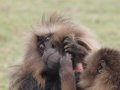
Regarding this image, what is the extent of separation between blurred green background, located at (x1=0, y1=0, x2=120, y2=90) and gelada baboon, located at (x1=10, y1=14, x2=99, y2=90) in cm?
222

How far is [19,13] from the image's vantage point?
15.2 meters

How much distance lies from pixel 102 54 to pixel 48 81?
41.2 inches

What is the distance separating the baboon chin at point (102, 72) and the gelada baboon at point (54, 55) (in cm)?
30

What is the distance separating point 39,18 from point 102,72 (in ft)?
27.9

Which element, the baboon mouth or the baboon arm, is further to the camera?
the baboon mouth

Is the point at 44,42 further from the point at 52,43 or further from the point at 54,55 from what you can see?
the point at 54,55

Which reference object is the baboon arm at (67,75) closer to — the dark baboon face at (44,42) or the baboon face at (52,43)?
the baboon face at (52,43)

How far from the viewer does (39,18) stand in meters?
13.7

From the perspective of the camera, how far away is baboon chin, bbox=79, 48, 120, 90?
17.1ft

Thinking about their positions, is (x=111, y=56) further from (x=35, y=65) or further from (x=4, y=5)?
(x=4, y=5)

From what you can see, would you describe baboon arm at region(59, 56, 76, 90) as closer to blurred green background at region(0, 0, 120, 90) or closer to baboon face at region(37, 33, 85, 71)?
baboon face at region(37, 33, 85, 71)

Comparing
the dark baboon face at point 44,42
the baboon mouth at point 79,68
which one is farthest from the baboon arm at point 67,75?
the dark baboon face at point 44,42

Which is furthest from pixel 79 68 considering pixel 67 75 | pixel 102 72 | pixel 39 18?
pixel 39 18

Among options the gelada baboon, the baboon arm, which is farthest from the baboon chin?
the gelada baboon
